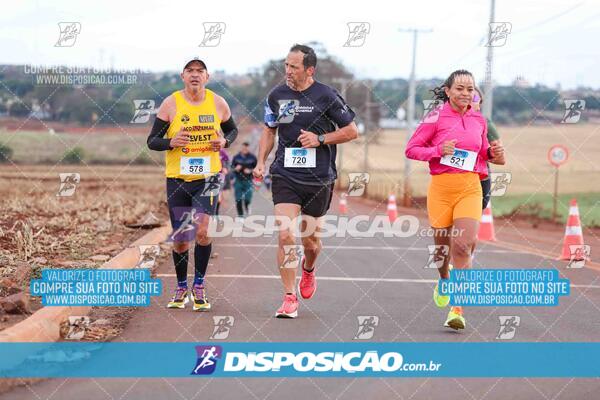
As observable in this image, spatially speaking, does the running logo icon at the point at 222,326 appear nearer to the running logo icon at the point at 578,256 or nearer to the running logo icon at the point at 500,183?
the running logo icon at the point at 578,256

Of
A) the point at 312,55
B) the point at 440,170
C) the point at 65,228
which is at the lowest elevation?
the point at 65,228

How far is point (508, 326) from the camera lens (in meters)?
9.05

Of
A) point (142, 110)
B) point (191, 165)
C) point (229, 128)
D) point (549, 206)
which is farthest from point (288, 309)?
point (549, 206)

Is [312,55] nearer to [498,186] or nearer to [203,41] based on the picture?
[203,41]

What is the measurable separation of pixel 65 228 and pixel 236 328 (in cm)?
691

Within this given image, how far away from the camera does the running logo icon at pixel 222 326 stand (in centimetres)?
843

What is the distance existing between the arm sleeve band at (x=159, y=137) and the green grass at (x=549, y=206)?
60.9ft

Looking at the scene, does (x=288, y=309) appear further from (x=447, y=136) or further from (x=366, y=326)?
(x=447, y=136)

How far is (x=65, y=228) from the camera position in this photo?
15.1 m

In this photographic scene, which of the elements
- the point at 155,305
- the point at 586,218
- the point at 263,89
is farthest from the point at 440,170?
the point at 263,89

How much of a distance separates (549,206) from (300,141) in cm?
2973

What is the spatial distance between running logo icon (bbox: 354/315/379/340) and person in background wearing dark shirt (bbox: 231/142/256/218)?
44.9 ft

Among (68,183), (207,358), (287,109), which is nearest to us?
(207,358)

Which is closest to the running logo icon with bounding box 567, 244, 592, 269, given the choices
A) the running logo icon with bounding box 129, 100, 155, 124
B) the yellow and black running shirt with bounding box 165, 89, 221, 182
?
the running logo icon with bounding box 129, 100, 155, 124
